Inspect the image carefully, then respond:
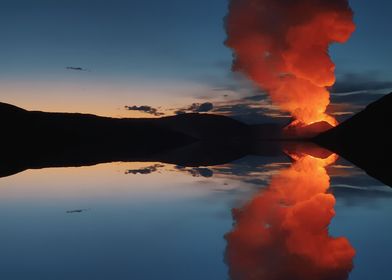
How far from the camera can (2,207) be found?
22453 millimetres

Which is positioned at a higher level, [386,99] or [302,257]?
[386,99]

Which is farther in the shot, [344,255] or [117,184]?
[117,184]

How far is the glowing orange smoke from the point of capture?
11.6 meters

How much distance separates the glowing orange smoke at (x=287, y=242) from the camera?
11.6 m

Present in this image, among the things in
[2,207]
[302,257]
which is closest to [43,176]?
[2,207]

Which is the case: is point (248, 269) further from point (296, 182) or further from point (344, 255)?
point (296, 182)

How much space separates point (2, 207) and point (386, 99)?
640 feet

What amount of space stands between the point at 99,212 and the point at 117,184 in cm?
1163

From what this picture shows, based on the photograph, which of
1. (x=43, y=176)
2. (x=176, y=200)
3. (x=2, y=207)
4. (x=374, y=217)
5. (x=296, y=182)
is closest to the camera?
(x=374, y=217)

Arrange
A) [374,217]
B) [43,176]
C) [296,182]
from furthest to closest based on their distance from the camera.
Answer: [43,176]
[296,182]
[374,217]

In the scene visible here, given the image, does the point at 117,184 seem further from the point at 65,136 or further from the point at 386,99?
the point at 386,99

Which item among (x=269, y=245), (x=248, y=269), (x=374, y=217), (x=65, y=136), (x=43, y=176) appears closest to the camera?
(x=248, y=269)

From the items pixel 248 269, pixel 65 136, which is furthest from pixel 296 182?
pixel 65 136

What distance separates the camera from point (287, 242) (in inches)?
574
